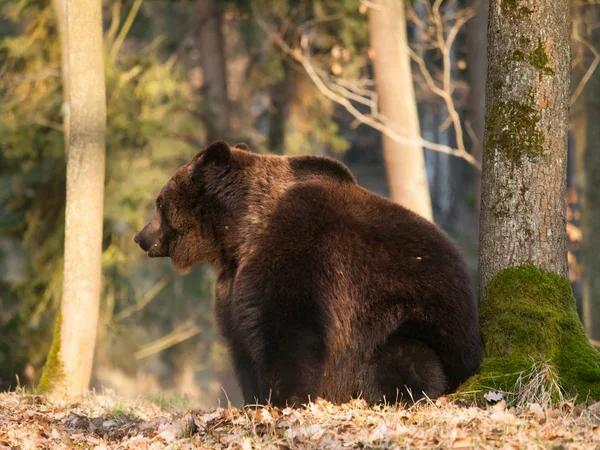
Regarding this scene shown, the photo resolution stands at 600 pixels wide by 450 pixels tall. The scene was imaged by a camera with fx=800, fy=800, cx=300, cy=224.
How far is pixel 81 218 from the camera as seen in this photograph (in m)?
7.94

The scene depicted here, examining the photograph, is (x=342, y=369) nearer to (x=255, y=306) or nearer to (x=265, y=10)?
(x=255, y=306)

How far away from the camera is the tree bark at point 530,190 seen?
19.4ft

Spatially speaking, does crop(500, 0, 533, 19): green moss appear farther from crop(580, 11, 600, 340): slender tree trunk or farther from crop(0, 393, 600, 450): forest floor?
crop(580, 11, 600, 340): slender tree trunk

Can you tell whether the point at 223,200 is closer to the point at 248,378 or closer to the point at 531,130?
the point at 248,378

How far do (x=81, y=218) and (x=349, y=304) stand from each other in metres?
3.37

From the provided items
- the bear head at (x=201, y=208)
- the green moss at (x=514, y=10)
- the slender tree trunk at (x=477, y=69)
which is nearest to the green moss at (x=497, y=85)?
the green moss at (x=514, y=10)

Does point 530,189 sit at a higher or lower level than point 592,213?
higher

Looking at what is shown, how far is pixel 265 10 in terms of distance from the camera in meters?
16.6

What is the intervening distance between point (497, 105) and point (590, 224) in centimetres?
1041

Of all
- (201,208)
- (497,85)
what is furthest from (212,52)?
(497,85)

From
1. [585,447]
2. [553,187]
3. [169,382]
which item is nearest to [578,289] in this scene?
[169,382]

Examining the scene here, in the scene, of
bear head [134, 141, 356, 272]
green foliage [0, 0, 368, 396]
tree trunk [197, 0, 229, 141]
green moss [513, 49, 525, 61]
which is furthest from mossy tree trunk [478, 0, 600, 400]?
tree trunk [197, 0, 229, 141]

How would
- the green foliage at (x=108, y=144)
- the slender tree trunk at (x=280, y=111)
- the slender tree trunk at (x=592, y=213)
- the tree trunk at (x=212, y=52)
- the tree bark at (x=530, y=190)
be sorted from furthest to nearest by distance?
the tree trunk at (x=212, y=52) → the slender tree trunk at (x=280, y=111) → the slender tree trunk at (x=592, y=213) → the green foliage at (x=108, y=144) → the tree bark at (x=530, y=190)

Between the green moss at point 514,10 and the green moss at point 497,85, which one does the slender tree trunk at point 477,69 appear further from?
the green moss at point 514,10
